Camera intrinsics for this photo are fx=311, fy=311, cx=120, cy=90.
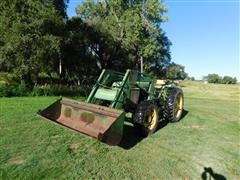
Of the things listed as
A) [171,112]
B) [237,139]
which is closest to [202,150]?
[237,139]

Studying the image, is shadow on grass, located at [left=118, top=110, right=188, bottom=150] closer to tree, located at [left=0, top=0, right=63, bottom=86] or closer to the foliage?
tree, located at [left=0, top=0, right=63, bottom=86]

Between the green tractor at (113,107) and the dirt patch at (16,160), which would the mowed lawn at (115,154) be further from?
the green tractor at (113,107)

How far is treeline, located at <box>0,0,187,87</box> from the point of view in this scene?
15.8m

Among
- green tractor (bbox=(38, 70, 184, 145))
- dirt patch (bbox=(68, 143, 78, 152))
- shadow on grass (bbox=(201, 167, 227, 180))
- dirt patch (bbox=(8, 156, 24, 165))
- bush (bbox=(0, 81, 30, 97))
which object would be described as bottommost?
shadow on grass (bbox=(201, 167, 227, 180))

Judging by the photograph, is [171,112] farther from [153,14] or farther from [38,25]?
[153,14]

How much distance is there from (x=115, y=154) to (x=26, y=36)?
11.3 m

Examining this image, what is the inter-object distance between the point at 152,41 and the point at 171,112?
2563 centimetres

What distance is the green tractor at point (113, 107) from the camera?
630cm

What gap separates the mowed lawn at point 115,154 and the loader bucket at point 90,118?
0.26 metres

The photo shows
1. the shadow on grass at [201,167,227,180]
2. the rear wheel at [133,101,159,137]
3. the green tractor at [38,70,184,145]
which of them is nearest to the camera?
the shadow on grass at [201,167,227,180]

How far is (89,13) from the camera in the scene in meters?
34.1

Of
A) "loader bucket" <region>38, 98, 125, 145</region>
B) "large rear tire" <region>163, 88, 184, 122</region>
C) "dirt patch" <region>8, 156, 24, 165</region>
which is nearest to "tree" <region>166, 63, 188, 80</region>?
"large rear tire" <region>163, 88, 184, 122</region>

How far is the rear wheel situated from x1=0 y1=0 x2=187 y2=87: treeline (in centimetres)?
986

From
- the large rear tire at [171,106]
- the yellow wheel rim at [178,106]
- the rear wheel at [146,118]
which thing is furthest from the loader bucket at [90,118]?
the yellow wheel rim at [178,106]
